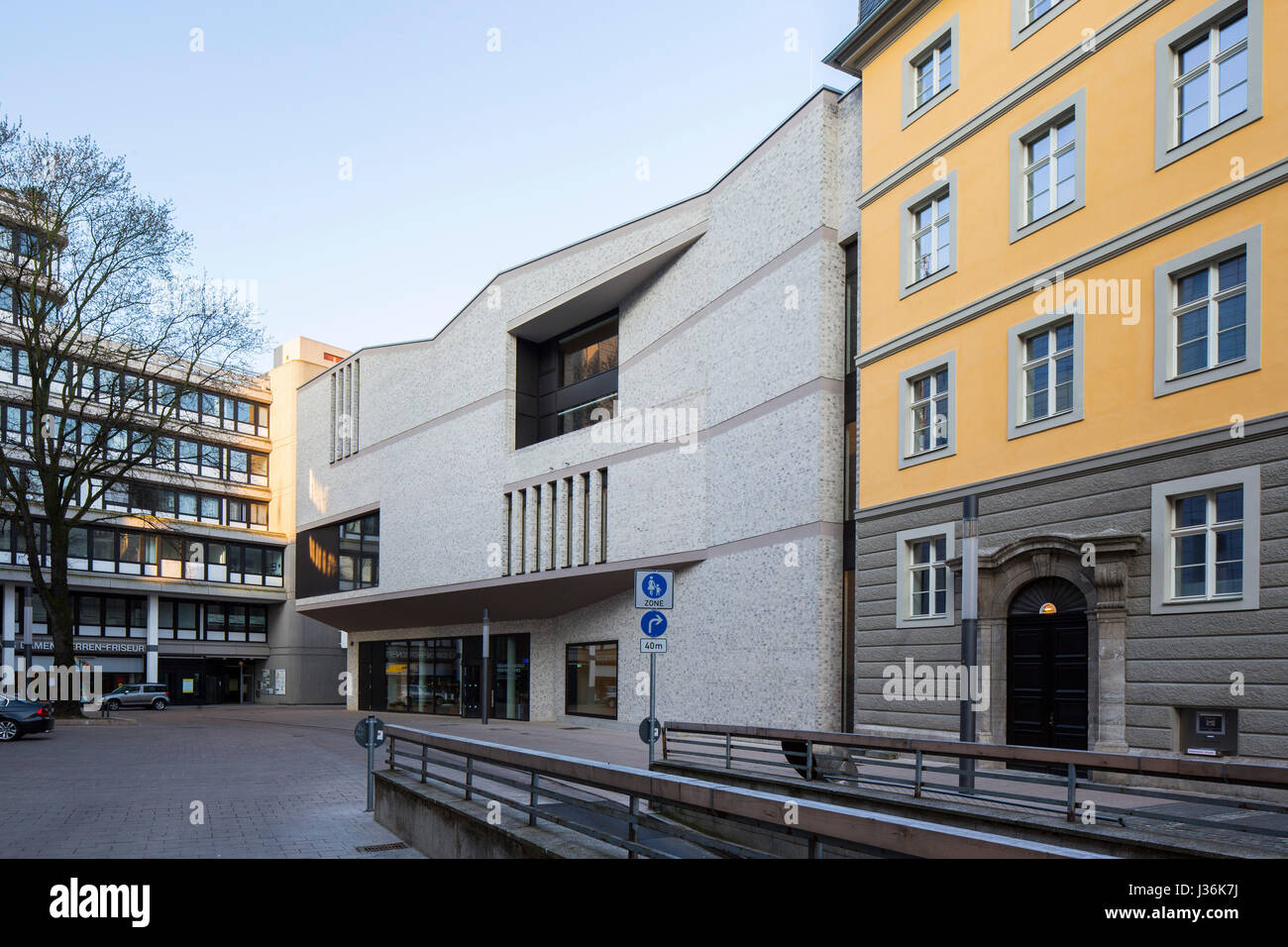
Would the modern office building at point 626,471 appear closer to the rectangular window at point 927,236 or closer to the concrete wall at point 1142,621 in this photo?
the rectangular window at point 927,236

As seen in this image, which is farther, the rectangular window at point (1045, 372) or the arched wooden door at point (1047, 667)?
the rectangular window at point (1045, 372)

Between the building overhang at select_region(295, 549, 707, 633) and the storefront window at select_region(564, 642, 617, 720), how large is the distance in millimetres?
1457

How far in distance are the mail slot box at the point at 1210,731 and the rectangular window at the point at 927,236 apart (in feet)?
27.7

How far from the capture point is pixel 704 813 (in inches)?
247

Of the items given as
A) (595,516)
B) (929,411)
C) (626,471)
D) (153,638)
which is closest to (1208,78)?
(929,411)

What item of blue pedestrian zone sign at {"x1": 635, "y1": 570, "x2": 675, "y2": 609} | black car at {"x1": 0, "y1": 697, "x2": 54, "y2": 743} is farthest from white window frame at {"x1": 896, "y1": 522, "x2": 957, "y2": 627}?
black car at {"x1": 0, "y1": 697, "x2": 54, "y2": 743}

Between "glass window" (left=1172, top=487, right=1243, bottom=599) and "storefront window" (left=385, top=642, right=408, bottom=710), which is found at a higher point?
"glass window" (left=1172, top=487, right=1243, bottom=599)

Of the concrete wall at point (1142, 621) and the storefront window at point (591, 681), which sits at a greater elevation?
the concrete wall at point (1142, 621)

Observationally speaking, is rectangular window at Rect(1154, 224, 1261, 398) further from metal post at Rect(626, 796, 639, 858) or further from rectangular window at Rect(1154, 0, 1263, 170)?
metal post at Rect(626, 796, 639, 858)

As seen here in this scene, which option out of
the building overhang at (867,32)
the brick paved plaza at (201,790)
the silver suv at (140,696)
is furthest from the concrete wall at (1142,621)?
the silver suv at (140,696)

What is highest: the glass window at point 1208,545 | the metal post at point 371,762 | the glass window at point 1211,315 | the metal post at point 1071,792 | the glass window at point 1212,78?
the glass window at point 1212,78

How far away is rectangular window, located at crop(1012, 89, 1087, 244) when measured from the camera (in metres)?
15.9

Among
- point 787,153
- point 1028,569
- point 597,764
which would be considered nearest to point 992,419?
point 1028,569

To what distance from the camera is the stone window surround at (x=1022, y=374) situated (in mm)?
15547
